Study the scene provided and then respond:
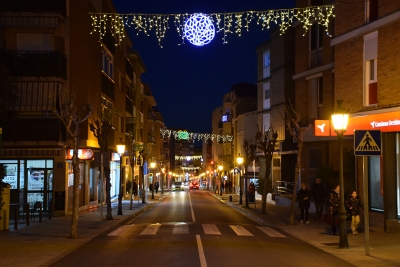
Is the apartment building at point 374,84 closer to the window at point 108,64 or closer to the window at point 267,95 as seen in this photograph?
the window at point 108,64

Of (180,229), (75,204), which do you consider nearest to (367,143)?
(180,229)

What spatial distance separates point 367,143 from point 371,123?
A: 6089 millimetres

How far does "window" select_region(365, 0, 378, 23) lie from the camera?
67.8 feet

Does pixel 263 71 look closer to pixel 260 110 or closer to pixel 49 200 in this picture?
pixel 260 110

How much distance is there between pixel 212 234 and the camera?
1861cm

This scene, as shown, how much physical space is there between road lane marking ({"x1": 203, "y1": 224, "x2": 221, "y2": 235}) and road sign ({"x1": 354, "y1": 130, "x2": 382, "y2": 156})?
6.70 m

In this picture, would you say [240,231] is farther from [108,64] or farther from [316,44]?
[108,64]

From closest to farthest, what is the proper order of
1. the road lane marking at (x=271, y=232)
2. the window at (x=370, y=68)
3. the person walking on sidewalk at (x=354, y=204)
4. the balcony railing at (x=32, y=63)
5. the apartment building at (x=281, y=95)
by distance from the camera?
the person walking on sidewalk at (x=354, y=204), the road lane marking at (x=271, y=232), the window at (x=370, y=68), the balcony railing at (x=32, y=63), the apartment building at (x=281, y=95)

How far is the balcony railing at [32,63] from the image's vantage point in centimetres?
2755

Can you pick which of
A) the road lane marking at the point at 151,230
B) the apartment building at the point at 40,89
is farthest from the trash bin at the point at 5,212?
the apartment building at the point at 40,89

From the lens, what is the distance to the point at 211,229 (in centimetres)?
2042

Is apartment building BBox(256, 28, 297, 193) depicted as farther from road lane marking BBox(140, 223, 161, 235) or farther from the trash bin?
the trash bin

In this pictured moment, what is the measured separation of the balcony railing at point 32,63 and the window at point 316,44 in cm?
1380

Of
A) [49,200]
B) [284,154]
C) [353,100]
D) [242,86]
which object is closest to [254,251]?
[353,100]
